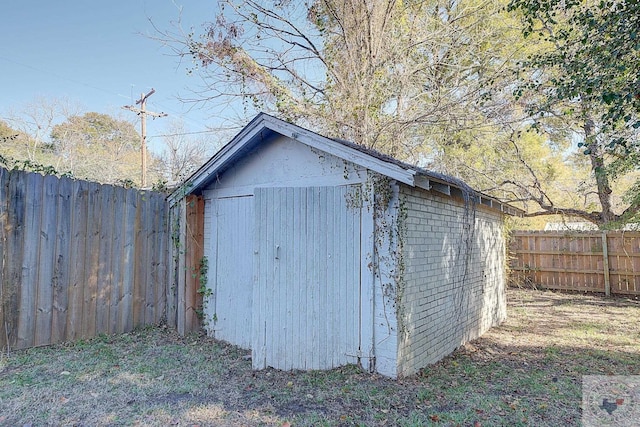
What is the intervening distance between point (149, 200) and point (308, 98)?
429 centimetres

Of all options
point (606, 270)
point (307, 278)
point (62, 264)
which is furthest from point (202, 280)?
point (606, 270)

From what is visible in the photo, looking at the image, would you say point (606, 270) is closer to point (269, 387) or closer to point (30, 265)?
point (269, 387)

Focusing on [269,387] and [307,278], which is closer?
[269,387]

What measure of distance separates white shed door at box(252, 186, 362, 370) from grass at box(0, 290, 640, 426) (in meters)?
0.24

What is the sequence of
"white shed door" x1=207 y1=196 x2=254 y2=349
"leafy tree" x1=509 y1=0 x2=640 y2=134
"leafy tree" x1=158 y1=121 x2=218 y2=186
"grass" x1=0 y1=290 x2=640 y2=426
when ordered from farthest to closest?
"leafy tree" x1=158 y1=121 x2=218 y2=186, "white shed door" x1=207 y1=196 x2=254 y2=349, "leafy tree" x1=509 y1=0 x2=640 y2=134, "grass" x1=0 y1=290 x2=640 y2=426

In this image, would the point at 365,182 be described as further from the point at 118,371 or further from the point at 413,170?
the point at 118,371

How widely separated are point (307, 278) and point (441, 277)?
6.24 ft

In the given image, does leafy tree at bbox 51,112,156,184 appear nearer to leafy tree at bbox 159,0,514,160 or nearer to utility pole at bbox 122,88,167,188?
utility pole at bbox 122,88,167,188

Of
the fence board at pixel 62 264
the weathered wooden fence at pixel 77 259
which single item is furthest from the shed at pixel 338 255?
the fence board at pixel 62 264

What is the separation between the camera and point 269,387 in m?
3.93

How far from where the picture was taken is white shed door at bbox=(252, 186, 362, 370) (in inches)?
169

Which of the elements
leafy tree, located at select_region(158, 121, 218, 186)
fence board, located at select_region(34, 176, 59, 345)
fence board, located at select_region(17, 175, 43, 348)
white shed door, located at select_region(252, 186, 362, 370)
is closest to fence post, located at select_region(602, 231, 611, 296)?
white shed door, located at select_region(252, 186, 362, 370)

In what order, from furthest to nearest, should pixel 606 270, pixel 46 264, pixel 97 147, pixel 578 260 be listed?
pixel 97 147
pixel 578 260
pixel 606 270
pixel 46 264

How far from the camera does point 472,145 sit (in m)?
11.5
